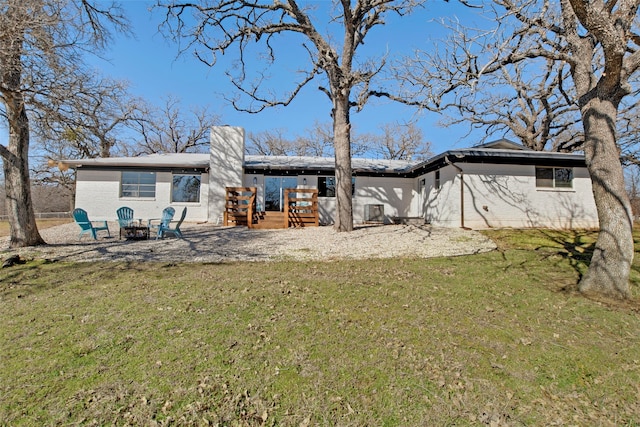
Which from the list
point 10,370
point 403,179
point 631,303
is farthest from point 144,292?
point 403,179

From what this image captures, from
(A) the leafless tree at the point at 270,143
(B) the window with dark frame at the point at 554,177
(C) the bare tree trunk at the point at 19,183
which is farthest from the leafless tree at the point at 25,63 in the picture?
(A) the leafless tree at the point at 270,143

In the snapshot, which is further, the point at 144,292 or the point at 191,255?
the point at 191,255

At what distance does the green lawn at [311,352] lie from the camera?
87.4 inches

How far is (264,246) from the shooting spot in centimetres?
847

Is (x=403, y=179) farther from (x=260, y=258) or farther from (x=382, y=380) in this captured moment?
(x=382, y=380)

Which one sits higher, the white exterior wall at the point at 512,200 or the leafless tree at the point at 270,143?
the leafless tree at the point at 270,143

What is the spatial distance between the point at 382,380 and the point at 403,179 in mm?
13795

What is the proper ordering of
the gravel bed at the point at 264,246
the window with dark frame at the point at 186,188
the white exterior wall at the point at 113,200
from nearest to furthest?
the gravel bed at the point at 264,246 → the white exterior wall at the point at 113,200 → the window with dark frame at the point at 186,188

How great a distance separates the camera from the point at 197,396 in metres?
2.31

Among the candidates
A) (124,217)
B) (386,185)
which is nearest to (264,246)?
(124,217)

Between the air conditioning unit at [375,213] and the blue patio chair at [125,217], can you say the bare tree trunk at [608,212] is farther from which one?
the blue patio chair at [125,217]

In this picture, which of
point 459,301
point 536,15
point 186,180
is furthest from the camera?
point 186,180

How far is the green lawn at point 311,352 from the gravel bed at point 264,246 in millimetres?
1940

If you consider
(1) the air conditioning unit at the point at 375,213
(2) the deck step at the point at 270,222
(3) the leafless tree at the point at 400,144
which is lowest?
(2) the deck step at the point at 270,222
